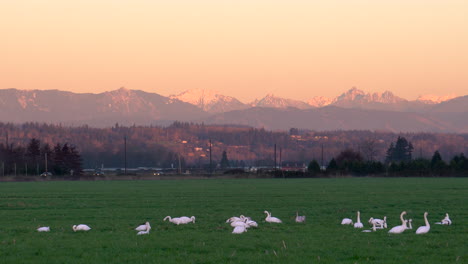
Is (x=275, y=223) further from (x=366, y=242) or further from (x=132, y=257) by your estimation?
(x=132, y=257)

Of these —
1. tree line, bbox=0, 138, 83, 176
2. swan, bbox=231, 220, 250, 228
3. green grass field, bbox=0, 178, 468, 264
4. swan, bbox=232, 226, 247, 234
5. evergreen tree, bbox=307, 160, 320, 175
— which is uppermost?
tree line, bbox=0, 138, 83, 176

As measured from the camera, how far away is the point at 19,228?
25328 millimetres

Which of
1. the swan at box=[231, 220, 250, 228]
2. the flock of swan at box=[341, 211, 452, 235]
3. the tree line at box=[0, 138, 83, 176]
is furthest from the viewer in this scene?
the tree line at box=[0, 138, 83, 176]

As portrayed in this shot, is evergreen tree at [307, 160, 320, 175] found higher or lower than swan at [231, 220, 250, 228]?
higher

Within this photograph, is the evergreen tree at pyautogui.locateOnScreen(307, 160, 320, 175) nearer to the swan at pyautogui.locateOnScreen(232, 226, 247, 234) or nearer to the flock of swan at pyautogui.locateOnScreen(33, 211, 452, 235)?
the flock of swan at pyautogui.locateOnScreen(33, 211, 452, 235)

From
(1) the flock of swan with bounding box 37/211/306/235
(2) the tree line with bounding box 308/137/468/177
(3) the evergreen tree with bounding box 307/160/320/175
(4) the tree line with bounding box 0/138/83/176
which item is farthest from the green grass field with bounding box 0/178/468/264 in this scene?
(4) the tree line with bounding box 0/138/83/176

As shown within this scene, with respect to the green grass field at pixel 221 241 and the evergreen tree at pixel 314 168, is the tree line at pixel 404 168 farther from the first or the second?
the green grass field at pixel 221 241

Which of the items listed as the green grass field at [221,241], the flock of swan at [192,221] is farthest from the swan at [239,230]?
the green grass field at [221,241]

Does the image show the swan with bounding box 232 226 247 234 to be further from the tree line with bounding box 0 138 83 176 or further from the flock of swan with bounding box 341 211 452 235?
the tree line with bounding box 0 138 83 176

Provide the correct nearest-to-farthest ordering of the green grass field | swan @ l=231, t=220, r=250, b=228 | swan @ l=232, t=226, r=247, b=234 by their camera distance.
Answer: the green grass field
swan @ l=232, t=226, r=247, b=234
swan @ l=231, t=220, r=250, b=228

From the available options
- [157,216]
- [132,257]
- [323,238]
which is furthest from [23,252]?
[157,216]

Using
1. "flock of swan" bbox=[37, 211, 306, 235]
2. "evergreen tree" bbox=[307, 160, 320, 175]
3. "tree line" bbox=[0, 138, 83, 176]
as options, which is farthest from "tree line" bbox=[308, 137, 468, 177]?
"flock of swan" bbox=[37, 211, 306, 235]

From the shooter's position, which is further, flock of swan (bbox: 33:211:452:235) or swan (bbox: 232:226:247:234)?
swan (bbox: 232:226:247:234)

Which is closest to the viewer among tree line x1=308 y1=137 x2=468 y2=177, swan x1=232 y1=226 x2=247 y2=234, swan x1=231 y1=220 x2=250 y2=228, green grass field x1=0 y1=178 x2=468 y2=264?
green grass field x1=0 y1=178 x2=468 y2=264
